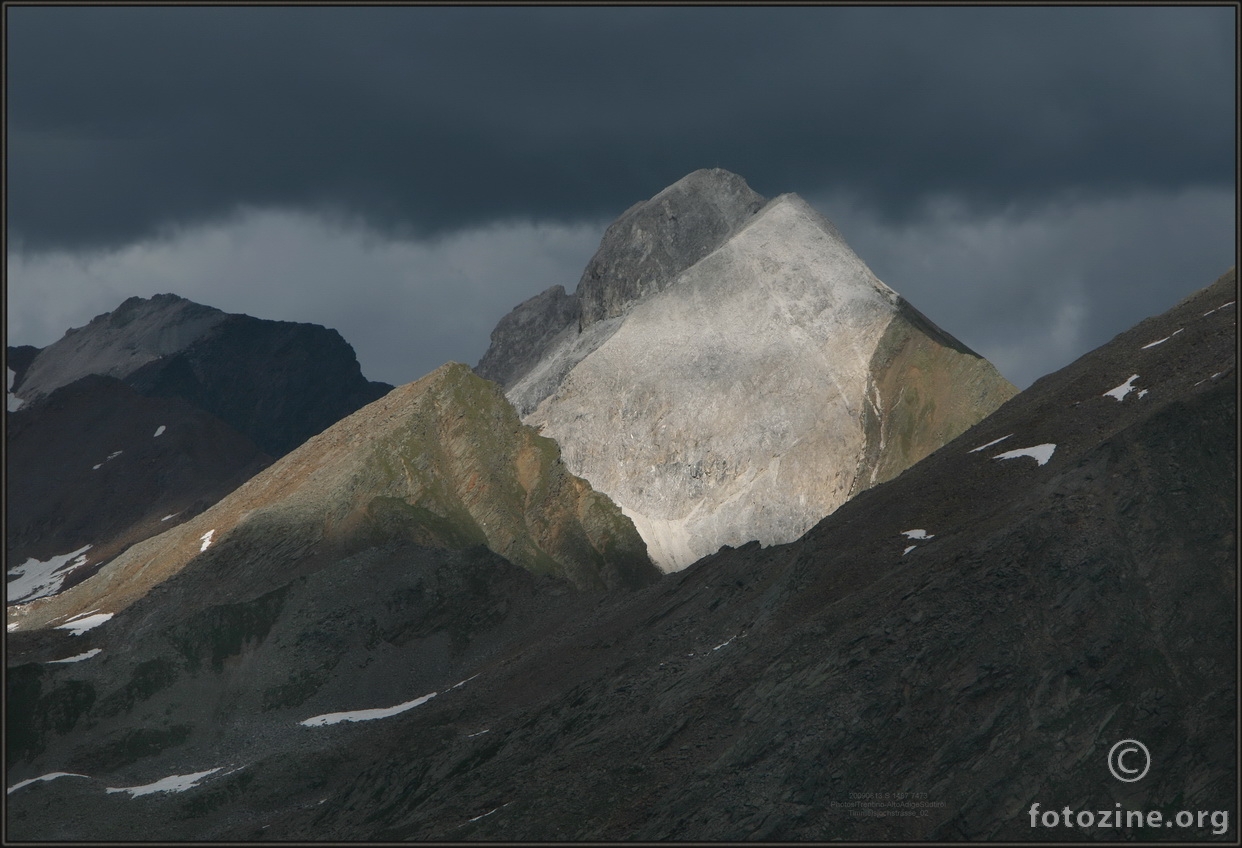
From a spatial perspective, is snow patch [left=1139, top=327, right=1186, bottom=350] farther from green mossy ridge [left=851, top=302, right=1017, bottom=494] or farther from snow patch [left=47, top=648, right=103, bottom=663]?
green mossy ridge [left=851, top=302, right=1017, bottom=494]

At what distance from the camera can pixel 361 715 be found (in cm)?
10756

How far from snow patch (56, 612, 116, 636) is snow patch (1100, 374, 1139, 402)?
3450 inches

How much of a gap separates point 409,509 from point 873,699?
8277 cm

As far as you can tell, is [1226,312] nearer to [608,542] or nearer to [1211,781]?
[1211,781]

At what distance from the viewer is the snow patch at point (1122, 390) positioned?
73500mm

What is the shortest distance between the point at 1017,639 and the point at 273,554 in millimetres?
84944

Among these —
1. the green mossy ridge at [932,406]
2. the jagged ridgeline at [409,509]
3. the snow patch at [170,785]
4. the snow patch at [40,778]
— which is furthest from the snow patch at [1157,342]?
the green mossy ridge at [932,406]

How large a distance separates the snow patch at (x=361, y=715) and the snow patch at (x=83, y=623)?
28.7 metres

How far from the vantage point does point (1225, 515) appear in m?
58.0

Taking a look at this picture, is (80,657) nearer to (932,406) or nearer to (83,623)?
(83,623)

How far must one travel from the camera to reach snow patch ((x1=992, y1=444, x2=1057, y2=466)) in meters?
70.3

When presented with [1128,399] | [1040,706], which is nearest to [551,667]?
[1128,399]

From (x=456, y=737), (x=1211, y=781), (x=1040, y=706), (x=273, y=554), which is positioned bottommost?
(x=1211, y=781)

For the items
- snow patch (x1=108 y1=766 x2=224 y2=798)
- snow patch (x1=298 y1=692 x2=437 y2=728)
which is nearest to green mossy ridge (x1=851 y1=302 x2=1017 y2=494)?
snow patch (x1=298 y1=692 x2=437 y2=728)
